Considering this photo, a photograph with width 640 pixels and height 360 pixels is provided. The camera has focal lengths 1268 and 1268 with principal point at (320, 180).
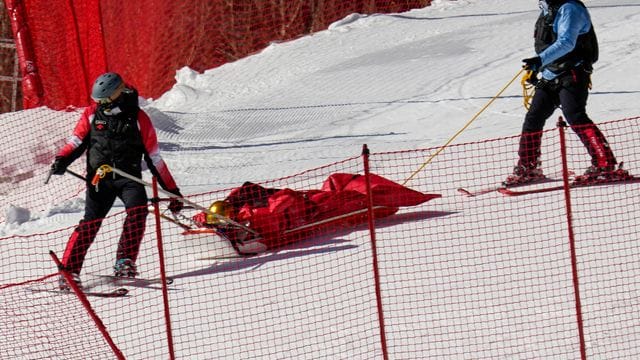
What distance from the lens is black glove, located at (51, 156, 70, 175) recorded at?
9477mm

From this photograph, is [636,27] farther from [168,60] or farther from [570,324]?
[570,324]

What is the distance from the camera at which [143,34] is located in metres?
16.1

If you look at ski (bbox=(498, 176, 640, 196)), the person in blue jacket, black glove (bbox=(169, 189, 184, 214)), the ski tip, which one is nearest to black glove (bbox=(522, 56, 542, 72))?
the person in blue jacket

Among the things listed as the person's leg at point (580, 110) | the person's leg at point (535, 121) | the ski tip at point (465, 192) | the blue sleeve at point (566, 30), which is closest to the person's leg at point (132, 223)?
the ski tip at point (465, 192)

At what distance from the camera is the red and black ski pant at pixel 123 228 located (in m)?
9.48

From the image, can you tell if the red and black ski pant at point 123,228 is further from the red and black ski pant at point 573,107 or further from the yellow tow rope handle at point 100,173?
the red and black ski pant at point 573,107

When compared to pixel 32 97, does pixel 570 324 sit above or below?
below

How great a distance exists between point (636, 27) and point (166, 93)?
5.94 m

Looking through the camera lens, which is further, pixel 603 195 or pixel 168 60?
pixel 168 60

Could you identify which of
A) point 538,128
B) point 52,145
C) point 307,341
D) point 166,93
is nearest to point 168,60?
point 166,93

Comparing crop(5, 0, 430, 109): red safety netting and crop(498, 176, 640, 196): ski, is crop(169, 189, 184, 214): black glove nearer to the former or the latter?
crop(498, 176, 640, 196): ski

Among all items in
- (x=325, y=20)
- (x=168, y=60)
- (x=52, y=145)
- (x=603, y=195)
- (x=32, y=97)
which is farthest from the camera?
(x=325, y=20)

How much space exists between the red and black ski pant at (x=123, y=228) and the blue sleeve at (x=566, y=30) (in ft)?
11.0

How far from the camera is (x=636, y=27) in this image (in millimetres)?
15859
